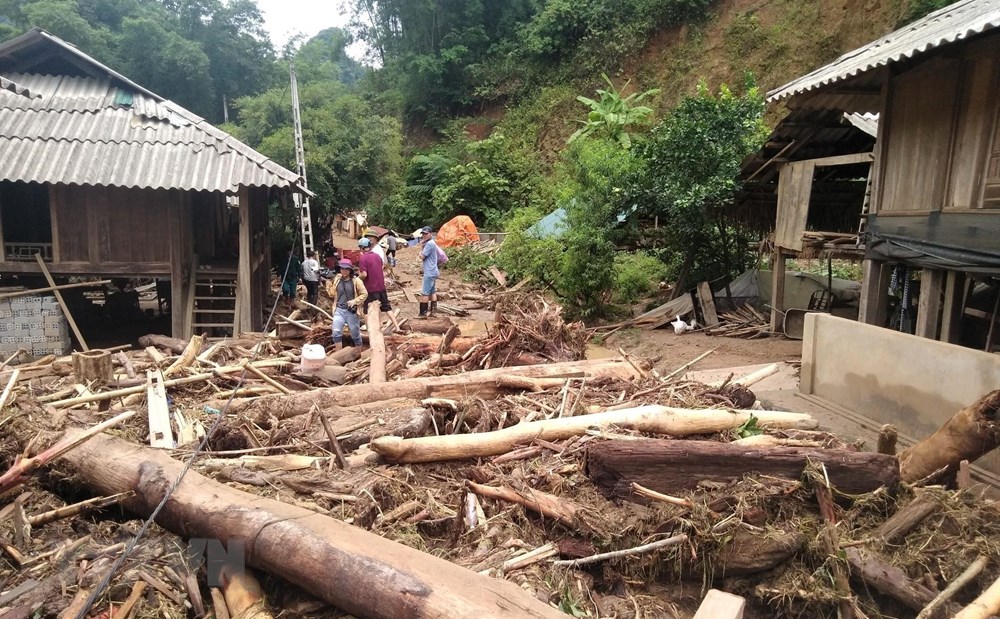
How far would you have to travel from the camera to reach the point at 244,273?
1148 cm

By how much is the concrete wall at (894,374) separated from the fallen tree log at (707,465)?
5.26 ft

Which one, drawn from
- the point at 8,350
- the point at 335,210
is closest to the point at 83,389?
the point at 8,350

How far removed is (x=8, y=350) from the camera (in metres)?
10.6

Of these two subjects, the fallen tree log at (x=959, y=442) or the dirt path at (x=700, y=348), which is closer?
the fallen tree log at (x=959, y=442)

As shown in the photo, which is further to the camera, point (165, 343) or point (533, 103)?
point (533, 103)

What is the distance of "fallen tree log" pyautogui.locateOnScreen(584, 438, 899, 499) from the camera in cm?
493

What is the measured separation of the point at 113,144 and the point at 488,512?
10232mm

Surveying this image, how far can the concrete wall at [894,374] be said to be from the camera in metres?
5.87

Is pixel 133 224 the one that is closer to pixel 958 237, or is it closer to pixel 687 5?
pixel 958 237

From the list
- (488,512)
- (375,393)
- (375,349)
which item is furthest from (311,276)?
(488,512)

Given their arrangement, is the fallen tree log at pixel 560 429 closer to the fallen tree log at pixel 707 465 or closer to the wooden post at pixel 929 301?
the fallen tree log at pixel 707 465

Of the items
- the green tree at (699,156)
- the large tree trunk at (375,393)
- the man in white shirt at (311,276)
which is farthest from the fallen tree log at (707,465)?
the man in white shirt at (311,276)

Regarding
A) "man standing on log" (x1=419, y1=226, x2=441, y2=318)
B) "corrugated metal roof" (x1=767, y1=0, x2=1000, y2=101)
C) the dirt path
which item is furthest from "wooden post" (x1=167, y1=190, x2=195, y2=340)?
"corrugated metal roof" (x1=767, y1=0, x2=1000, y2=101)

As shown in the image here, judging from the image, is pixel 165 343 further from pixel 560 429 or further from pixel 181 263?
pixel 560 429
